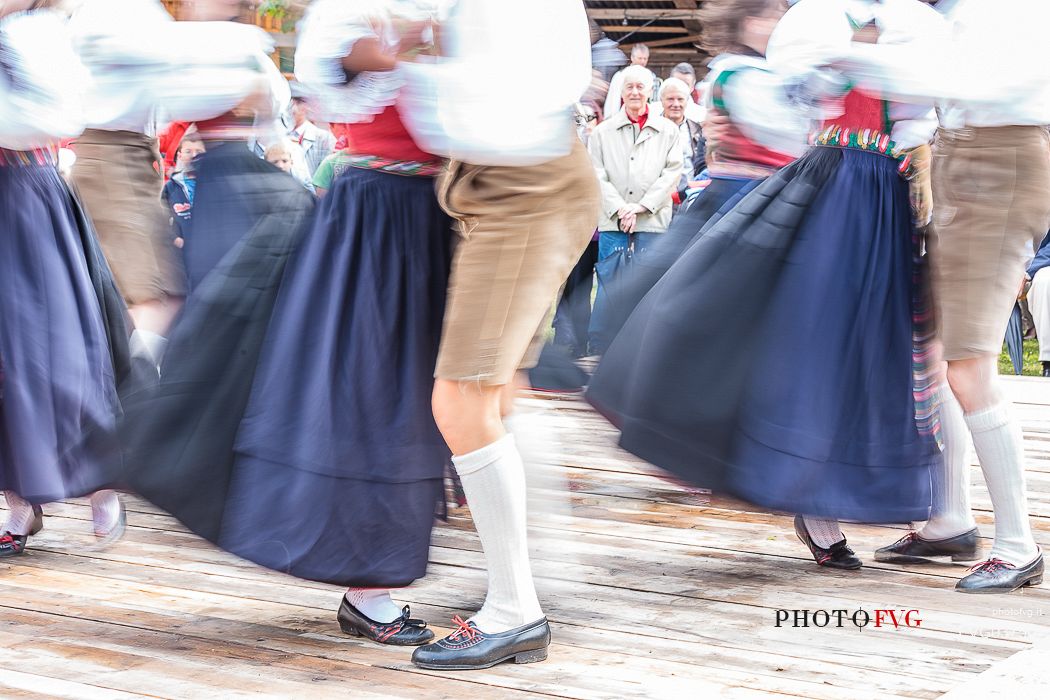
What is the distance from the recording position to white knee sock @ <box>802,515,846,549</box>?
2.98 meters

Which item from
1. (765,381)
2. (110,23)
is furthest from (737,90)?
(110,23)

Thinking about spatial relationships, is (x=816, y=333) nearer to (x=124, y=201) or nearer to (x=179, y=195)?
(x=124, y=201)

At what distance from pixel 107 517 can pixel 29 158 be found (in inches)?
34.0

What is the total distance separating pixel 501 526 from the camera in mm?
2260

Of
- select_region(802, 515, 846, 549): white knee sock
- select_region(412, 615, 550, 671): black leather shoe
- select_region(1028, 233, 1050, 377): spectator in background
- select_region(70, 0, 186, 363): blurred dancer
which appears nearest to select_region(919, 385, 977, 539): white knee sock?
select_region(802, 515, 846, 549): white knee sock

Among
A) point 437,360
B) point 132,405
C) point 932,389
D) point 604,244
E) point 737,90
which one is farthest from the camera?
point 604,244

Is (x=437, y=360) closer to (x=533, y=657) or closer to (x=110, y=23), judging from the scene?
(x=533, y=657)

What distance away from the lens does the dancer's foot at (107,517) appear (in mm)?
3113

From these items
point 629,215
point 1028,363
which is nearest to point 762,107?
point 629,215

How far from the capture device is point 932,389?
2826 millimetres

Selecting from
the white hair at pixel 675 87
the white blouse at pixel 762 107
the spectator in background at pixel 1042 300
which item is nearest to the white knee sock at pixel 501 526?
the white blouse at pixel 762 107

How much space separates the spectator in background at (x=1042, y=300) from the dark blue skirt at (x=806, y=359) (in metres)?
4.36

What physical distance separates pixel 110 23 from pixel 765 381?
60.8 inches

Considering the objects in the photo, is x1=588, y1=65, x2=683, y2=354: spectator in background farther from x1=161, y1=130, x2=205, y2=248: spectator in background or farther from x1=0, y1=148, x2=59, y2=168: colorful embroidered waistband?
x1=0, y1=148, x2=59, y2=168: colorful embroidered waistband
